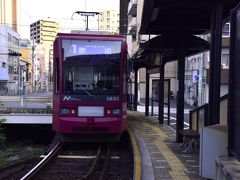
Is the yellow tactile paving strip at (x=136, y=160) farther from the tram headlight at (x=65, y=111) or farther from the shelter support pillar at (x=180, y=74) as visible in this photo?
the tram headlight at (x=65, y=111)

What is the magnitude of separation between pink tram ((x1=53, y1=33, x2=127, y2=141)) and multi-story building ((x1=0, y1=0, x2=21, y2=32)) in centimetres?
9548

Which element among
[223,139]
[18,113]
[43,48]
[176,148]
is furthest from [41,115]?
[43,48]

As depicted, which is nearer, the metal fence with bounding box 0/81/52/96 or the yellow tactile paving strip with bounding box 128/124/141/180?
the yellow tactile paving strip with bounding box 128/124/141/180

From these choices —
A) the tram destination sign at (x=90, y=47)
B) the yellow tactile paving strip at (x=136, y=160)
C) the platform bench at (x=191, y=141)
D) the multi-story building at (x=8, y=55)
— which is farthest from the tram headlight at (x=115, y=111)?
the multi-story building at (x=8, y=55)

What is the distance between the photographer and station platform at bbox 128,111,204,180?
8945mm

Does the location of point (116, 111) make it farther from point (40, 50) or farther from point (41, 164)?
point (40, 50)

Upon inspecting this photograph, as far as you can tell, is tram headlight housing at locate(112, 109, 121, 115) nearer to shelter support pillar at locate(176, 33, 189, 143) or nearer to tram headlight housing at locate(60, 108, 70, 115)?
tram headlight housing at locate(60, 108, 70, 115)

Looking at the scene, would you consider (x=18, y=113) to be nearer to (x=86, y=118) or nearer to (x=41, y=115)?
(x=41, y=115)

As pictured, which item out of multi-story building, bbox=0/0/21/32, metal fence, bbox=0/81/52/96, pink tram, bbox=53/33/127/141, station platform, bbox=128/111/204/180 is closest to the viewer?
station platform, bbox=128/111/204/180

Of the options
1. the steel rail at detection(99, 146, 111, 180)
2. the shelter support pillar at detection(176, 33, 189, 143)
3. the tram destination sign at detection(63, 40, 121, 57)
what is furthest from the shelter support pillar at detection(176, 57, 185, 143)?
the steel rail at detection(99, 146, 111, 180)

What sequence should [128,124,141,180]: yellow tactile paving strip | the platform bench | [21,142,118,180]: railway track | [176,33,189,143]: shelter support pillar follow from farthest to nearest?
[176,33,189,143]: shelter support pillar, the platform bench, [21,142,118,180]: railway track, [128,124,141,180]: yellow tactile paving strip

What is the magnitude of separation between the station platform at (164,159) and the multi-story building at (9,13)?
96.5 meters

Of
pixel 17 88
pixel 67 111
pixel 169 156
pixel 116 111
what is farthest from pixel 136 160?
pixel 17 88

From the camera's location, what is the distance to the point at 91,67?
1455cm
